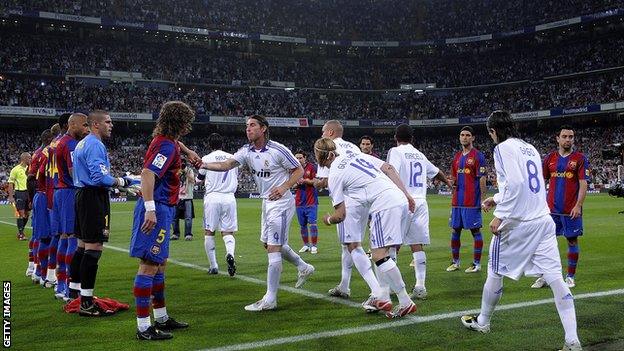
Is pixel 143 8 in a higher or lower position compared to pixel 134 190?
higher

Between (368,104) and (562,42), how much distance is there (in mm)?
21546

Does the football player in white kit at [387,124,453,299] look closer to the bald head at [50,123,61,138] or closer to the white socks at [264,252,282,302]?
the white socks at [264,252,282,302]

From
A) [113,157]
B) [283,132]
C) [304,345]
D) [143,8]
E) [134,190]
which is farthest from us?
[283,132]

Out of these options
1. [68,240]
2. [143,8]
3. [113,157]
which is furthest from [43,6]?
[68,240]

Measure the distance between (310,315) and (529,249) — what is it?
2.80 meters

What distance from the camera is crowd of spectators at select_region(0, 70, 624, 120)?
50406 mm

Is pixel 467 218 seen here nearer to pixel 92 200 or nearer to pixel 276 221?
pixel 276 221

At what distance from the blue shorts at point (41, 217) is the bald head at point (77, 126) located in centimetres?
177

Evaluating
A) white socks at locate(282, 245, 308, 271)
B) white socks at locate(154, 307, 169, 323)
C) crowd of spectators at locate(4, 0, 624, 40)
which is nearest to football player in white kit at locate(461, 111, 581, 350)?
white socks at locate(282, 245, 308, 271)


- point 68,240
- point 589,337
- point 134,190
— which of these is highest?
point 134,190

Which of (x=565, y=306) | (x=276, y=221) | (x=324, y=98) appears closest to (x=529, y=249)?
(x=565, y=306)

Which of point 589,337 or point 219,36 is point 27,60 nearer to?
point 219,36

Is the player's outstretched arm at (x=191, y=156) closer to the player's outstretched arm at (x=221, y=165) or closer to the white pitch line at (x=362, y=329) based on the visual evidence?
the player's outstretched arm at (x=221, y=165)

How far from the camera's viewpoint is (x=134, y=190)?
7285 millimetres
